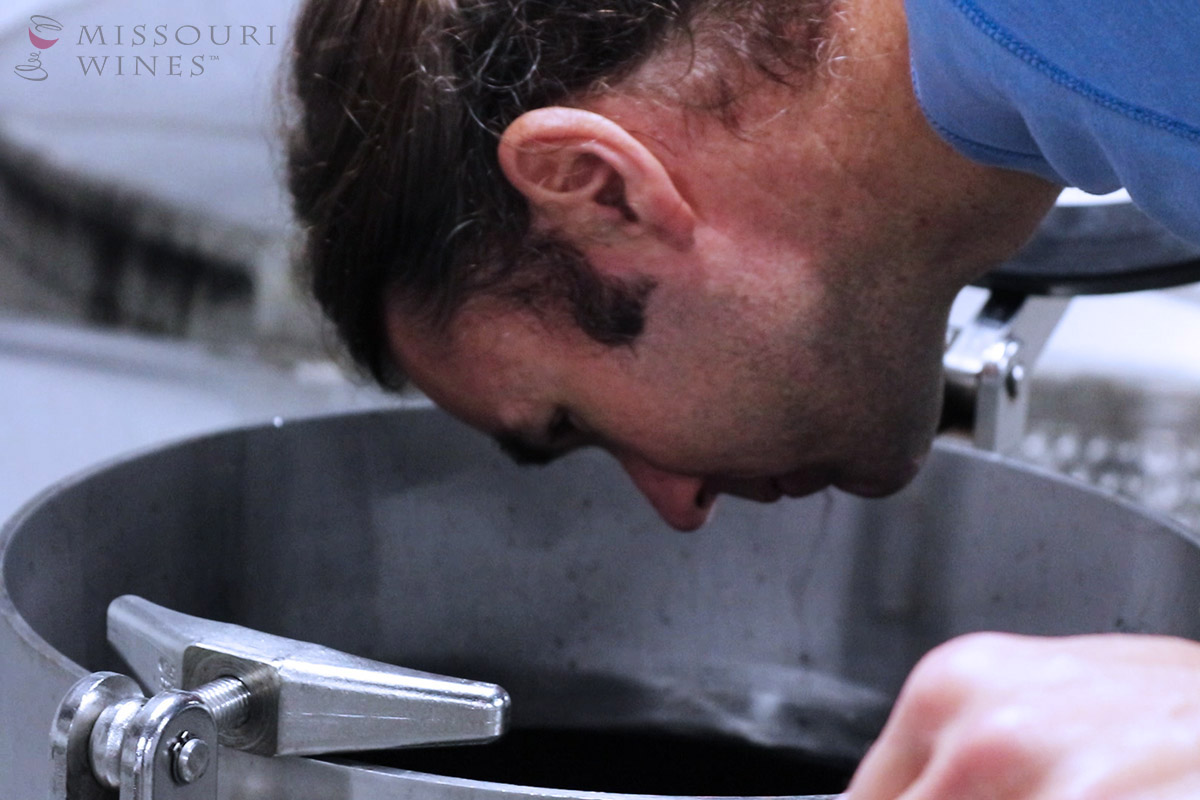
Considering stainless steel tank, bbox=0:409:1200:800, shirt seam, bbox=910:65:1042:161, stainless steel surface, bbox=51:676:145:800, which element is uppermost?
shirt seam, bbox=910:65:1042:161

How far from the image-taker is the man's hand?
18 cm

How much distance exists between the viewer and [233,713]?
325 mm

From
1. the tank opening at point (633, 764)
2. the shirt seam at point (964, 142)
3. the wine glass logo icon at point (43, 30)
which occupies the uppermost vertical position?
the shirt seam at point (964, 142)

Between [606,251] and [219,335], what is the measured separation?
60cm

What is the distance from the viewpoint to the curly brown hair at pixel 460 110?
438 millimetres

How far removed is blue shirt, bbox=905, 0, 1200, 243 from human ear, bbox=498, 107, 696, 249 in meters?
0.09

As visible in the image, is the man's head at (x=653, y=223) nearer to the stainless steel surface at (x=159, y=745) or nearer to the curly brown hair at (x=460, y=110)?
the curly brown hair at (x=460, y=110)

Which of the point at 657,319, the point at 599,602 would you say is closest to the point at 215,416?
the point at 599,602

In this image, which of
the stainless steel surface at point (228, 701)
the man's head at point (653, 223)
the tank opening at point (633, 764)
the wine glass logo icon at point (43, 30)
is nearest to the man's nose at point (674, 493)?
the man's head at point (653, 223)

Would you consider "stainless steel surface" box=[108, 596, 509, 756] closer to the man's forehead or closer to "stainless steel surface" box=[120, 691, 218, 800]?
"stainless steel surface" box=[120, 691, 218, 800]

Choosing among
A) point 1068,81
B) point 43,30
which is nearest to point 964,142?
point 1068,81

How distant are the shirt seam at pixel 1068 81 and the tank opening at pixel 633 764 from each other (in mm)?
301

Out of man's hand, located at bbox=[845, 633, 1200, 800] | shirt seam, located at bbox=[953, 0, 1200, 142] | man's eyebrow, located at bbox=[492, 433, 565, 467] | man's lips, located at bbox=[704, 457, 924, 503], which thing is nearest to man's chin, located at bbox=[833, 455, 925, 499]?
man's lips, located at bbox=[704, 457, 924, 503]

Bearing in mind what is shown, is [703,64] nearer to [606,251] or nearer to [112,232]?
[606,251]
